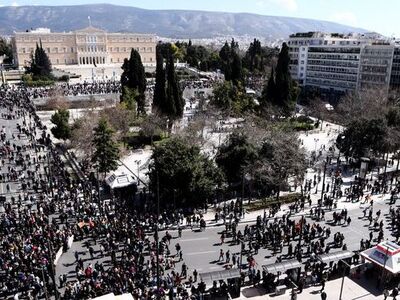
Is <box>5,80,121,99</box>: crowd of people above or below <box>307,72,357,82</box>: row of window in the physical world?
below

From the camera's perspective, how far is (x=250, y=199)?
31.8m

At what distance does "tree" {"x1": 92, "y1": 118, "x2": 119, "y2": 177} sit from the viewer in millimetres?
34188

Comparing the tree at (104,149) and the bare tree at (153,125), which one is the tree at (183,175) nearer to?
the tree at (104,149)

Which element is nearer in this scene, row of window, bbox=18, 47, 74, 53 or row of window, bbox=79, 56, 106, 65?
row of window, bbox=18, 47, 74, 53

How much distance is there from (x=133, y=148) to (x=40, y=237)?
23095 mm

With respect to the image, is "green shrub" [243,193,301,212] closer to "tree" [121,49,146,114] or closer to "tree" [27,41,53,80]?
"tree" [121,49,146,114]

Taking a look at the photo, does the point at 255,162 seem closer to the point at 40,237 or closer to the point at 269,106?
the point at 40,237

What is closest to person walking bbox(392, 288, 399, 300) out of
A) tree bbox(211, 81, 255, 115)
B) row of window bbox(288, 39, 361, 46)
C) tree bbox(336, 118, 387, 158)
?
tree bbox(336, 118, 387, 158)

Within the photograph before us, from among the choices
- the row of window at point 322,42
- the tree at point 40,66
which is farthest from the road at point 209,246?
the tree at point 40,66

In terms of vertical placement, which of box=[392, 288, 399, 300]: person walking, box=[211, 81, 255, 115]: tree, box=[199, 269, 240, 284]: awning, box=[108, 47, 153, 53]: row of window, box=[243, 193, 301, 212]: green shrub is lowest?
box=[243, 193, 301, 212]: green shrub

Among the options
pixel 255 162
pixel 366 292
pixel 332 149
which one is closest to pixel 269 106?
pixel 332 149

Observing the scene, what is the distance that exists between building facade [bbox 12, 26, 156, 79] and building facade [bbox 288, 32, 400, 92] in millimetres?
48861

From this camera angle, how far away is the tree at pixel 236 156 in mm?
31688

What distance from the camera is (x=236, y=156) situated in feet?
105
